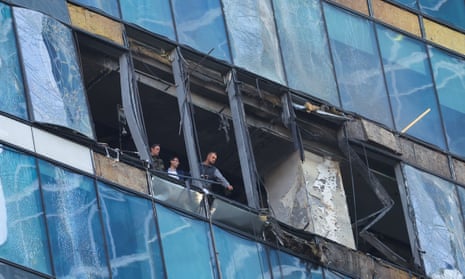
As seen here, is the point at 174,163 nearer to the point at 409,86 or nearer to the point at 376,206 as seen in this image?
the point at 376,206

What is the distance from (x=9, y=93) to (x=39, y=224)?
258cm

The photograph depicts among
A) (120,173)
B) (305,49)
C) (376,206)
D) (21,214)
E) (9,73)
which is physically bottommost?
(21,214)

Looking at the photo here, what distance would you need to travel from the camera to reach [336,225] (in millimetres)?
40062

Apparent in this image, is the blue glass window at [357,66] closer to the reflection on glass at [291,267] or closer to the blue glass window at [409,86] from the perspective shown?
the blue glass window at [409,86]

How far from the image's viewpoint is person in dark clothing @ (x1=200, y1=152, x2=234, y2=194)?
37906 mm

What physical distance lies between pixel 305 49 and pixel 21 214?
983 centimetres

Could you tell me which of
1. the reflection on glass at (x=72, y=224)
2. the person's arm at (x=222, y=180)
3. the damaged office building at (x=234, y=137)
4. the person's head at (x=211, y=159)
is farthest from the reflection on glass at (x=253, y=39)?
the reflection on glass at (x=72, y=224)

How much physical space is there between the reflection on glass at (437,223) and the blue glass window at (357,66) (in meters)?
1.49

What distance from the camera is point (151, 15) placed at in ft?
127

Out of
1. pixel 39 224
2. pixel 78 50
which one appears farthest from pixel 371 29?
pixel 39 224

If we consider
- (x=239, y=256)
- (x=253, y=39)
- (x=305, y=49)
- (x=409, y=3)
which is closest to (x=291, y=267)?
(x=239, y=256)

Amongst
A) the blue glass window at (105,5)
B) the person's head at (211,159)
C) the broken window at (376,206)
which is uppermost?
the blue glass window at (105,5)

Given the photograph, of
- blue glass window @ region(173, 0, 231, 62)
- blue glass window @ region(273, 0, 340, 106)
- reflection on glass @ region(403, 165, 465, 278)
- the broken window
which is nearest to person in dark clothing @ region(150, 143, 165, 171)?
blue glass window @ region(173, 0, 231, 62)

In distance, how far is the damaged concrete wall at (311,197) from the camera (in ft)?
131
